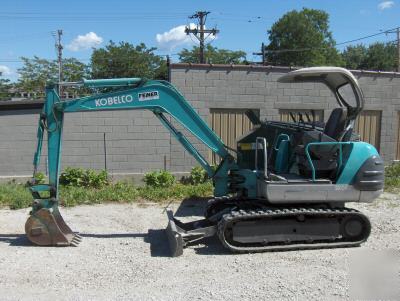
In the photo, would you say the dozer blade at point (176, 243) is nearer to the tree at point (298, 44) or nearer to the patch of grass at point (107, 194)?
the patch of grass at point (107, 194)

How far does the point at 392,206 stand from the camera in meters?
9.30

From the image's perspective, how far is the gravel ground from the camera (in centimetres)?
497

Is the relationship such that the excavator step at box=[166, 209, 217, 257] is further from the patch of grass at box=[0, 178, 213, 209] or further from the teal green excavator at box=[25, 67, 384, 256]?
the patch of grass at box=[0, 178, 213, 209]

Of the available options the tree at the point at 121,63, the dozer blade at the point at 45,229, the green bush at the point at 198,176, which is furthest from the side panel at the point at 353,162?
the tree at the point at 121,63

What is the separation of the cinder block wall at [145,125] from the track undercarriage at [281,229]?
204 inches

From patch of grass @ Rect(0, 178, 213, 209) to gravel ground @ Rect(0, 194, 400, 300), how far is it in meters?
1.59

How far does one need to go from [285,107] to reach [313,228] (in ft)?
20.4

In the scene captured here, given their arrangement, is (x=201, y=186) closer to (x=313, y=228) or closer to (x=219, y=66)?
(x=219, y=66)

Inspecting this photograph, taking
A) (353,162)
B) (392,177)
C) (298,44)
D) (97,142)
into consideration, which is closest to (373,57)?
(298,44)

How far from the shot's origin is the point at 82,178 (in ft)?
35.2

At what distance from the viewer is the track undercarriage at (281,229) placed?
6305mm

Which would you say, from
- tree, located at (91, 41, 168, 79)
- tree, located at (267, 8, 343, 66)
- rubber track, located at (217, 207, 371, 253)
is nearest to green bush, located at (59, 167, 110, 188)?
rubber track, located at (217, 207, 371, 253)

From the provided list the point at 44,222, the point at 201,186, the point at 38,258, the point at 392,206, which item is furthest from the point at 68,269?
the point at 392,206

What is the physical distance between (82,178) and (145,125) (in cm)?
207
